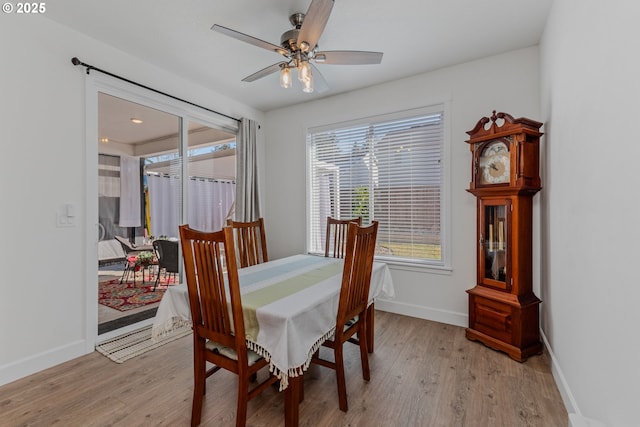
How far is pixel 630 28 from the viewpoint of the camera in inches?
40.5

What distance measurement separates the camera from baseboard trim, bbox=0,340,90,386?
2.00m

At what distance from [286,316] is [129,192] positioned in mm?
2368

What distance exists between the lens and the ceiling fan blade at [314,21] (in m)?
1.55

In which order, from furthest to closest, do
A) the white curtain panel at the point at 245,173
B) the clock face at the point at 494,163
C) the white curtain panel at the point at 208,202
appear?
the white curtain panel at the point at 245,173 → the white curtain panel at the point at 208,202 → the clock face at the point at 494,163

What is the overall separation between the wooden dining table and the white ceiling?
1889 mm

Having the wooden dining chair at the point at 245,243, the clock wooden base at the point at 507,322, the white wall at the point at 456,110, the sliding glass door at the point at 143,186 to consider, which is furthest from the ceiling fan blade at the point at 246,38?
the clock wooden base at the point at 507,322

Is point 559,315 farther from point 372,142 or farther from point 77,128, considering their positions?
point 77,128

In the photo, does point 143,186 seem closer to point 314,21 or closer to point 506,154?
point 314,21

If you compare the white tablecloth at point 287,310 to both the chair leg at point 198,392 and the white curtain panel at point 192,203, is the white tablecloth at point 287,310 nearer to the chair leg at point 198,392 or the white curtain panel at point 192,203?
the chair leg at point 198,392

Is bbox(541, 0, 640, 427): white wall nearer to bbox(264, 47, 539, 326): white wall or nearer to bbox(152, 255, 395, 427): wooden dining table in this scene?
bbox(264, 47, 539, 326): white wall

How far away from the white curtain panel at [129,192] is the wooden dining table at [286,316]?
1499mm

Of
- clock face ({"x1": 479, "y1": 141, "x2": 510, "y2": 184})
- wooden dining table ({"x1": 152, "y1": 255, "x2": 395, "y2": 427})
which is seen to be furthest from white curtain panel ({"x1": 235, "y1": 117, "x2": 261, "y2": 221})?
clock face ({"x1": 479, "y1": 141, "x2": 510, "y2": 184})

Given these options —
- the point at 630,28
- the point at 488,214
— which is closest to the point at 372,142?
the point at 488,214

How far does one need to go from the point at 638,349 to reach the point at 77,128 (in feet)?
11.5
